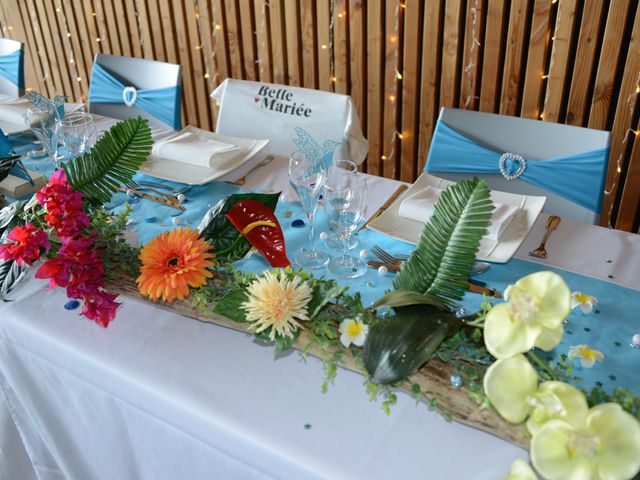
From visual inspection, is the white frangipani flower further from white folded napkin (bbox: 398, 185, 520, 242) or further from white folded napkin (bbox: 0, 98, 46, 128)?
white folded napkin (bbox: 0, 98, 46, 128)

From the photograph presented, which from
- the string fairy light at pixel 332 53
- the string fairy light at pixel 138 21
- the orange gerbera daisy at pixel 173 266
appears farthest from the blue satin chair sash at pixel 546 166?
the string fairy light at pixel 138 21

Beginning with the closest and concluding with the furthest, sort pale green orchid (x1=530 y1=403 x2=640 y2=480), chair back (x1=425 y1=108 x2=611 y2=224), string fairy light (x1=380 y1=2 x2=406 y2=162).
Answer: pale green orchid (x1=530 y1=403 x2=640 y2=480) → chair back (x1=425 y1=108 x2=611 y2=224) → string fairy light (x1=380 y1=2 x2=406 y2=162)

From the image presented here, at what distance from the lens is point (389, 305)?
81 centimetres

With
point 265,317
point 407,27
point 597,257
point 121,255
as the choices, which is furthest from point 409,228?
point 407,27

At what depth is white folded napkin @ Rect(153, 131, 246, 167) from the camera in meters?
1.59

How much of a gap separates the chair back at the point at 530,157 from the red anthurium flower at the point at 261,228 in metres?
0.75

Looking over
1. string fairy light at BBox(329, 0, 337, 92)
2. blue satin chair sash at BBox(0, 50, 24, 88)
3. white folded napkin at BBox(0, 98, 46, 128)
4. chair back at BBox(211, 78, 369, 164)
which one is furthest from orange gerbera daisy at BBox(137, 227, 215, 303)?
blue satin chair sash at BBox(0, 50, 24, 88)

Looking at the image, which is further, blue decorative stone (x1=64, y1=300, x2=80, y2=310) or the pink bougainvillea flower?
blue decorative stone (x1=64, y1=300, x2=80, y2=310)

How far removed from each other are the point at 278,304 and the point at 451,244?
0.28 metres

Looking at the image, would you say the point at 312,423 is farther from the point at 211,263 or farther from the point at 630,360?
the point at 630,360

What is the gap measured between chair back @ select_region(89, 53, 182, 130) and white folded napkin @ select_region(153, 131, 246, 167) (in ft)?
2.18

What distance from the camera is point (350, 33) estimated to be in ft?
9.10

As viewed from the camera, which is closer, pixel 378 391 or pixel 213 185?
pixel 378 391

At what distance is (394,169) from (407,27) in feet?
2.31
